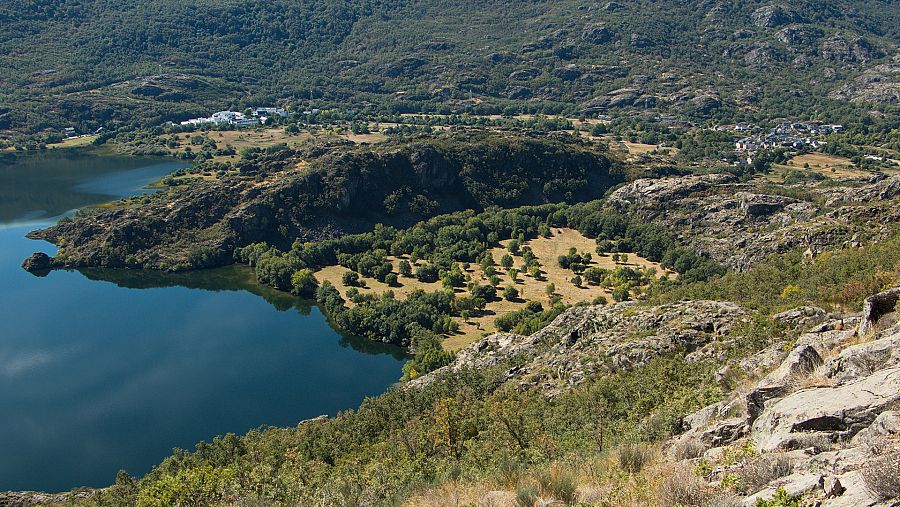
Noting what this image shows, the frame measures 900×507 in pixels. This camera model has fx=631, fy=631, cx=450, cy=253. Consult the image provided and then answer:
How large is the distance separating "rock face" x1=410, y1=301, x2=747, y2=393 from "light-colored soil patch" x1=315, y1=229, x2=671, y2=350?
62.1ft

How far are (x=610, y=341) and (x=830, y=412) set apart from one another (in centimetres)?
2563

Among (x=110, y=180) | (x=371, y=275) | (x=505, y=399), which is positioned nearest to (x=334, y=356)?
(x=371, y=275)

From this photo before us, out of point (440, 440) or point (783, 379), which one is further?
point (440, 440)

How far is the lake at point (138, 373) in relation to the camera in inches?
2064

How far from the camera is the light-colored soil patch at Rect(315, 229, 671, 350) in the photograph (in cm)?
6950

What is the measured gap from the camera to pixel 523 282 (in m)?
80.8

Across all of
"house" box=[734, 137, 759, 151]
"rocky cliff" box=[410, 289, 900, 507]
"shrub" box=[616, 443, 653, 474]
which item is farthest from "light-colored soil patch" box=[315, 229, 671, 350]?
"house" box=[734, 137, 759, 151]

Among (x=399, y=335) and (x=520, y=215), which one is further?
(x=520, y=215)

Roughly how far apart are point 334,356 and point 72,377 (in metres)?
25.8

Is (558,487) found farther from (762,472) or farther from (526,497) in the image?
(762,472)

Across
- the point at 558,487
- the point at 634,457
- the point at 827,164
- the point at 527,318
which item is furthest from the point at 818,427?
the point at 827,164

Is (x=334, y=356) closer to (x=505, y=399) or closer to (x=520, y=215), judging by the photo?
(x=505, y=399)

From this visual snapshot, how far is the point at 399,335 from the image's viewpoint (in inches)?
2702

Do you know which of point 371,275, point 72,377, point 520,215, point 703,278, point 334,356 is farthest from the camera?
point 520,215
